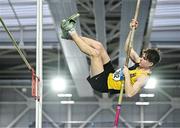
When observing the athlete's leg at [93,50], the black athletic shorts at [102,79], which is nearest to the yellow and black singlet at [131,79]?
the black athletic shorts at [102,79]

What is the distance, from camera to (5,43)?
58.6 ft

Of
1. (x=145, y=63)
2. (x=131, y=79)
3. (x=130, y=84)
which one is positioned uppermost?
(x=145, y=63)

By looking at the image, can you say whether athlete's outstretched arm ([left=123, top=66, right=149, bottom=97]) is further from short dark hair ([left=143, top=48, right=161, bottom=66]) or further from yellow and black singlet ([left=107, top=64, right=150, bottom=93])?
short dark hair ([left=143, top=48, right=161, bottom=66])

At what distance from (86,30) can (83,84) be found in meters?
4.08

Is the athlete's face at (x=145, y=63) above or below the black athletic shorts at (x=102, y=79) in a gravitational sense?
above

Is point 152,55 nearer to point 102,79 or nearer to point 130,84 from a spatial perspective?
point 130,84

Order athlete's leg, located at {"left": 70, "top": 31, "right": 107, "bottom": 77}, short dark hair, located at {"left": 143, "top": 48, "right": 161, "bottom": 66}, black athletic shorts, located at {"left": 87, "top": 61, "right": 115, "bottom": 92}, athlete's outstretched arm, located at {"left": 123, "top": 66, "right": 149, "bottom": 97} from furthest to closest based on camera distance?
black athletic shorts, located at {"left": 87, "top": 61, "right": 115, "bottom": 92}, short dark hair, located at {"left": 143, "top": 48, "right": 161, "bottom": 66}, athlete's leg, located at {"left": 70, "top": 31, "right": 107, "bottom": 77}, athlete's outstretched arm, located at {"left": 123, "top": 66, "right": 149, "bottom": 97}

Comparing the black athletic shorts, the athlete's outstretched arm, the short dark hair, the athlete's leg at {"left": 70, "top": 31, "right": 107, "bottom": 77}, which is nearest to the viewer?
the athlete's outstretched arm

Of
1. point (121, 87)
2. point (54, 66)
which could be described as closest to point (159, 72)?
point (54, 66)

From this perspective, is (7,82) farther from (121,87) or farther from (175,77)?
(121,87)

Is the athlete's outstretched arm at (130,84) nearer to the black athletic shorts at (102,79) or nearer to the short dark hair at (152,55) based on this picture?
the short dark hair at (152,55)

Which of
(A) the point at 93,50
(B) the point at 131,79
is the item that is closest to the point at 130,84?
(B) the point at 131,79

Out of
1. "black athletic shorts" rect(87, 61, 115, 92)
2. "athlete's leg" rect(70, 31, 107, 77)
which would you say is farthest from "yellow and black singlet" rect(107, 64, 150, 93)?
"athlete's leg" rect(70, 31, 107, 77)

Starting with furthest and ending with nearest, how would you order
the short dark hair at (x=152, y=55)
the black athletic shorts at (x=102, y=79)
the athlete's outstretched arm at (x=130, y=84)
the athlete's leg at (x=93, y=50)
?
the black athletic shorts at (x=102, y=79)
the short dark hair at (x=152, y=55)
the athlete's leg at (x=93, y=50)
the athlete's outstretched arm at (x=130, y=84)
